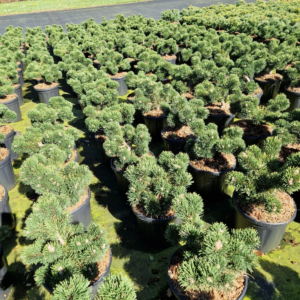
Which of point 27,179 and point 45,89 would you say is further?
point 45,89

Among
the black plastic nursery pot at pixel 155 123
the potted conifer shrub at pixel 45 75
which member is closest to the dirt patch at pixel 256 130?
the black plastic nursery pot at pixel 155 123

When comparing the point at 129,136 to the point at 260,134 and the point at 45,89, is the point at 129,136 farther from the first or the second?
the point at 45,89

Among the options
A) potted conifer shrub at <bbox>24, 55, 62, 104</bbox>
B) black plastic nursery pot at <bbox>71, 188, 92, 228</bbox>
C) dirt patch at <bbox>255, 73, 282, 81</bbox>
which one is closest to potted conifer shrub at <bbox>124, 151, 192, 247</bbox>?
black plastic nursery pot at <bbox>71, 188, 92, 228</bbox>

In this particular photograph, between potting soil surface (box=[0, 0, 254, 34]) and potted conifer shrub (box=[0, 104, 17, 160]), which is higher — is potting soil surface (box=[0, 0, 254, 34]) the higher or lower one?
the lower one

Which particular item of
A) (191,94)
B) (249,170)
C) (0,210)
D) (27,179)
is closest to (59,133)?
(27,179)

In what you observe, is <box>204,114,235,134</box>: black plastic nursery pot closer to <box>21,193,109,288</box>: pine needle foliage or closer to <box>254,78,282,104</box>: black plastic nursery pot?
<box>254,78,282,104</box>: black plastic nursery pot

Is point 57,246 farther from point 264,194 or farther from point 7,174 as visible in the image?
point 7,174
